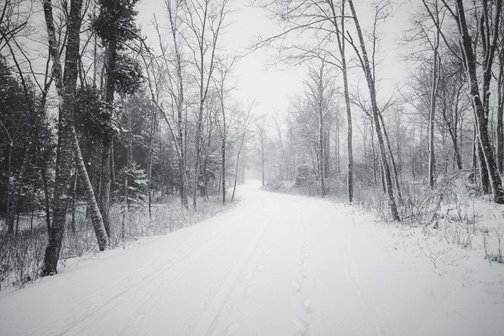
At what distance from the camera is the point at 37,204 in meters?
14.4

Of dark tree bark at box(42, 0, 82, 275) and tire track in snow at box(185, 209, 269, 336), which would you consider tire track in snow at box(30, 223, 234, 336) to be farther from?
dark tree bark at box(42, 0, 82, 275)

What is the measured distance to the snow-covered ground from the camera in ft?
7.07

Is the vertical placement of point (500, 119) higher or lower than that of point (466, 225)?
higher

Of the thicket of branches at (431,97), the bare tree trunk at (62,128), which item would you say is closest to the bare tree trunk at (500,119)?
the thicket of branches at (431,97)

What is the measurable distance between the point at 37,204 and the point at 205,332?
18.6 m

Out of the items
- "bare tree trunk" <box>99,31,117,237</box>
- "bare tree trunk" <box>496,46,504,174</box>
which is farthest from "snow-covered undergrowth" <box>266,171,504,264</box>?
"bare tree trunk" <box>99,31,117,237</box>

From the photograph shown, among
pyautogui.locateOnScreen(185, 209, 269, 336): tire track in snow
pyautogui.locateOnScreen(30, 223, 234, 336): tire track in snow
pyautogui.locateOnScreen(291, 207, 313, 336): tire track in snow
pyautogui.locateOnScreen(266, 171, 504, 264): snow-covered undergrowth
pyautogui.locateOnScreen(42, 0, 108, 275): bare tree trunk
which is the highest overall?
pyautogui.locateOnScreen(42, 0, 108, 275): bare tree trunk

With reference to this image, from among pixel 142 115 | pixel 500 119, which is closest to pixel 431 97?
pixel 500 119

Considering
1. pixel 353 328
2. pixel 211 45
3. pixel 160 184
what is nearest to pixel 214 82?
pixel 211 45

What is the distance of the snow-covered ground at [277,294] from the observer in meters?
2.15

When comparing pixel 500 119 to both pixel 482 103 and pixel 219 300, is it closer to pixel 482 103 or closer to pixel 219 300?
pixel 482 103

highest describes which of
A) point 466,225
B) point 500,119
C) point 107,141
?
point 500,119

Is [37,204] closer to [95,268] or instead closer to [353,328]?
[95,268]

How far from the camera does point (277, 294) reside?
2.78 m
